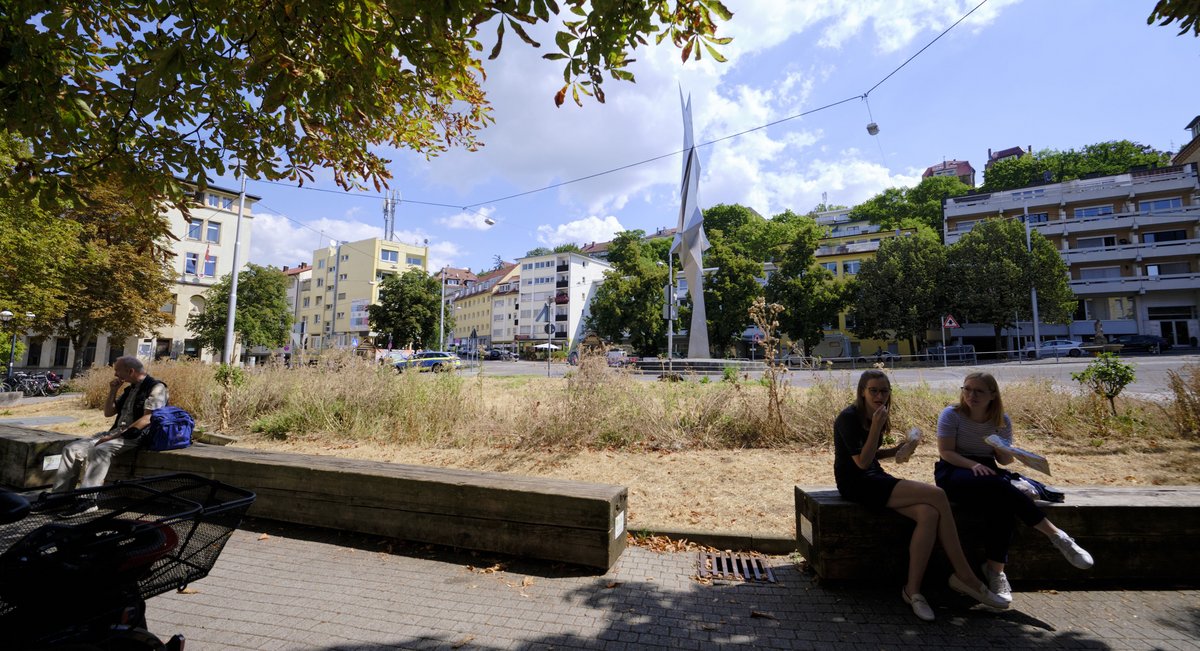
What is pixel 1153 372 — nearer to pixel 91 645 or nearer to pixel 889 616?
pixel 889 616

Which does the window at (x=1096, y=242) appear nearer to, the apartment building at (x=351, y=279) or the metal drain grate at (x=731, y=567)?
the metal drain grate at (x=731, y=567)

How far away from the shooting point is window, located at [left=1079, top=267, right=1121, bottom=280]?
41.3 meters

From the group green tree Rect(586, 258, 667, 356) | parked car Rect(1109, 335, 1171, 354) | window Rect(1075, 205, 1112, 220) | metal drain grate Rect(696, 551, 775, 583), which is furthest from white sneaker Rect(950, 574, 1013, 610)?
window Rect(1075, 205, 1112, 220)

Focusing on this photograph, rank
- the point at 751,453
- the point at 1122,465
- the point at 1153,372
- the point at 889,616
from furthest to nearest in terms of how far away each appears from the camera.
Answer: the point at 1153,372
the point at 751,453
the point at 1122,465
the point at 889,616

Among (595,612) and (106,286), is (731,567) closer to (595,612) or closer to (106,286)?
(595,612)

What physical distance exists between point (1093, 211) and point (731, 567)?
193 ft

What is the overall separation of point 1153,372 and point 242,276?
2062 inches

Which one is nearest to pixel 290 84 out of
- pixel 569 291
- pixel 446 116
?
pixel 446 116

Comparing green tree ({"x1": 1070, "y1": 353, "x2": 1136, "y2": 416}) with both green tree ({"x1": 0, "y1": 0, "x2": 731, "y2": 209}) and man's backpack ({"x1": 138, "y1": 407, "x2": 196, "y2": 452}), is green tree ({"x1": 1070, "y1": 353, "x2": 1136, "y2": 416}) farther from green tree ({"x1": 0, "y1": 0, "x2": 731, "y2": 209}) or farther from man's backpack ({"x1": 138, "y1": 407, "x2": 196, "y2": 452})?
man's backpack ({"x1": 138, "y1": 407, "x2": 196, "y2": 452})

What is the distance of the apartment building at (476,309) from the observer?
273ft

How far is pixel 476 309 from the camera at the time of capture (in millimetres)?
86938

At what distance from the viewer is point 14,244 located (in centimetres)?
1438

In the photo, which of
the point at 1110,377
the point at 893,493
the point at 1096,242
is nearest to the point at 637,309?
the point at 1096,242

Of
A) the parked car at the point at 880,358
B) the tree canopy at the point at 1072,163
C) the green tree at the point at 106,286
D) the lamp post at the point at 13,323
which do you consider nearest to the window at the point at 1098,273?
the tree canopy at the point at 1072,163
